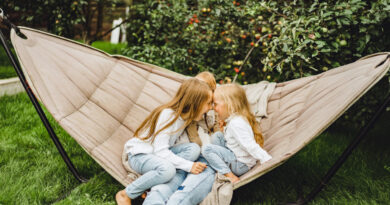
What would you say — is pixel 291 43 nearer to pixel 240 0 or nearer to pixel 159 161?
pixel 240 0

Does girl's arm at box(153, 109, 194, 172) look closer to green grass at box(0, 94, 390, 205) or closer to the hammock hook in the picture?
green grass at box(0, 94, 390, 205)

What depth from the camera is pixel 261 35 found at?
3.05m

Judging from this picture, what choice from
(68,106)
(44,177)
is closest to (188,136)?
(68,106)

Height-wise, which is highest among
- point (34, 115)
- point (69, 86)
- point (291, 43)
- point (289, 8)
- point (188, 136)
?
point (289, 8)

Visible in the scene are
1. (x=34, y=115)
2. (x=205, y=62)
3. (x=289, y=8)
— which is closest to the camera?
(x=289, y=8)

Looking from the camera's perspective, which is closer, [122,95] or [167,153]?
[167,153]

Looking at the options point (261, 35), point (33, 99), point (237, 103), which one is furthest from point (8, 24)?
point (261, 35)

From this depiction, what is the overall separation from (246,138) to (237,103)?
0.24 meters

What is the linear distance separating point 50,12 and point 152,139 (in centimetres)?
240

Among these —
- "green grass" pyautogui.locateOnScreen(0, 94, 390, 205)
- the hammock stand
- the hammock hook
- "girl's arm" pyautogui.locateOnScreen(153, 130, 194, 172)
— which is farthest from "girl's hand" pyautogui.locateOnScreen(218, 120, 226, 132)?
the hammock hook

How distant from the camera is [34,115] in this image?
2.83 metres

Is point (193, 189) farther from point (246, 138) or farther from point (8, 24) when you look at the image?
point (8, 24)

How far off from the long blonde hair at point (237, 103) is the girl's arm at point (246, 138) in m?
0.06

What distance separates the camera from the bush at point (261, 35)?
2.25 metres
